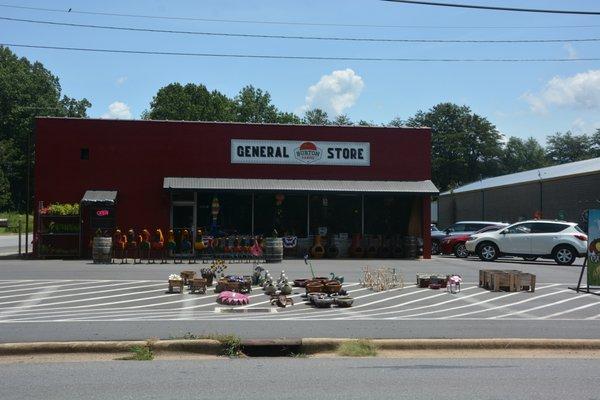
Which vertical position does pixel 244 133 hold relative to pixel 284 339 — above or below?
above

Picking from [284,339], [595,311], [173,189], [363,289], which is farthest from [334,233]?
[284,339]

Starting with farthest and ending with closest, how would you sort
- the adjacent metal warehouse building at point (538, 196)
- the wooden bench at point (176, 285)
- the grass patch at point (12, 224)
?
1. the grass patch at point (12, 224)
2. the adjacent metal warehouse building at point (538, 196)
3. the wooden bench at point (176, 285)

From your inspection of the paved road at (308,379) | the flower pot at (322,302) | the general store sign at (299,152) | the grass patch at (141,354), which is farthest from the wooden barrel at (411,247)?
the grass patch at (141,354)

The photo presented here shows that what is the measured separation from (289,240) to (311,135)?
4.51 meters

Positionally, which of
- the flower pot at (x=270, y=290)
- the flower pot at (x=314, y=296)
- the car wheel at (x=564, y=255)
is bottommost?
the flower pot at (x=314, y=296)

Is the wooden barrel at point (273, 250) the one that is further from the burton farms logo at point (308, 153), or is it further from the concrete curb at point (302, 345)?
the concrete curb at point (302, 345)

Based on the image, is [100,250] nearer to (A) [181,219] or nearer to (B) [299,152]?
(A) [181,219]

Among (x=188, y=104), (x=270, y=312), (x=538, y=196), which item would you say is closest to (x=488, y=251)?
(x=270, y=312)

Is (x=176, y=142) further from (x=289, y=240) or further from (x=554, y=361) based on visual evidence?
(x=554, y=361)

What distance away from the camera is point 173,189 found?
2539 centimetres

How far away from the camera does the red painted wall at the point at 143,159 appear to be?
26.1 meters

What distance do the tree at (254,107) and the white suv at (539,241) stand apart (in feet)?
207

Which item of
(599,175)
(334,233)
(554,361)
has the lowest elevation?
(554,361)

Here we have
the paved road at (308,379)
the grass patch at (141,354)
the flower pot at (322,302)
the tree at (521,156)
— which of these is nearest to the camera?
the paved road at (308,379)
